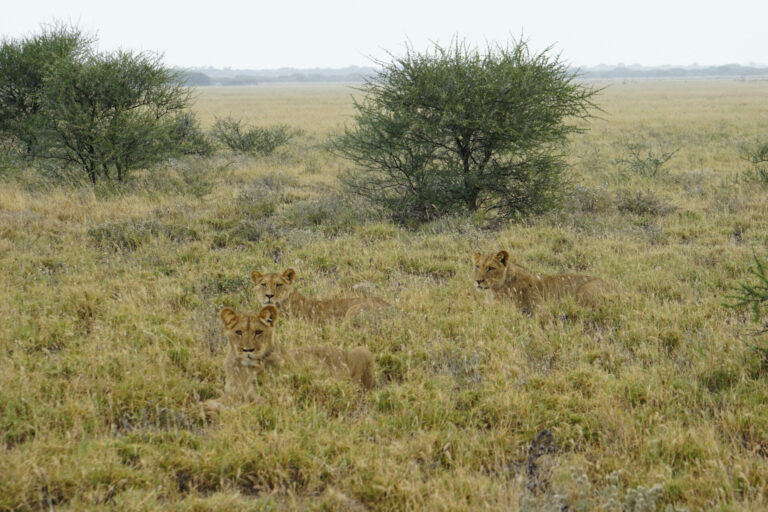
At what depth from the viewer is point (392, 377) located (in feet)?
19.2

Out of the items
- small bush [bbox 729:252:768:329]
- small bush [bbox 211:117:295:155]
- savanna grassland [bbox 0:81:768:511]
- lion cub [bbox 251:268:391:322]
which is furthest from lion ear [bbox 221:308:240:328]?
small bush [bbox 211:117:295:155]

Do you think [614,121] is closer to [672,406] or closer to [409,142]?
[409,142]

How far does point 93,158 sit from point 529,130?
1189 centimetres

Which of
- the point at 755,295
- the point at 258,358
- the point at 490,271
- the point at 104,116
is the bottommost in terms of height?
the point at 258,358

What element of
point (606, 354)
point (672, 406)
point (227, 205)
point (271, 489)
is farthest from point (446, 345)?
point (227, 205)

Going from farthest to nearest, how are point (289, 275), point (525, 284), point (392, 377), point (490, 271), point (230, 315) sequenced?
point (525, 284), point (490, 271), point (289, 275), point (392, 377), point (230, 315)

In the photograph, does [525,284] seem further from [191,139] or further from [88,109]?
[191,139]

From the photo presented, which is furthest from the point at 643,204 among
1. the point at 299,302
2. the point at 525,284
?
the point at 299,302

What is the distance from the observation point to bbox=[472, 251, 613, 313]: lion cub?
25.2 ft

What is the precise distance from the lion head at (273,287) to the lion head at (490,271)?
250cm

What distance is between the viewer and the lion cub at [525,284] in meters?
7.69

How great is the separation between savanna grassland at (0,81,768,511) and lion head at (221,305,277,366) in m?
0.30

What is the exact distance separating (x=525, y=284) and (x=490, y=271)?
57 centimetres

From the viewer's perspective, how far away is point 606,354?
6137 mm
